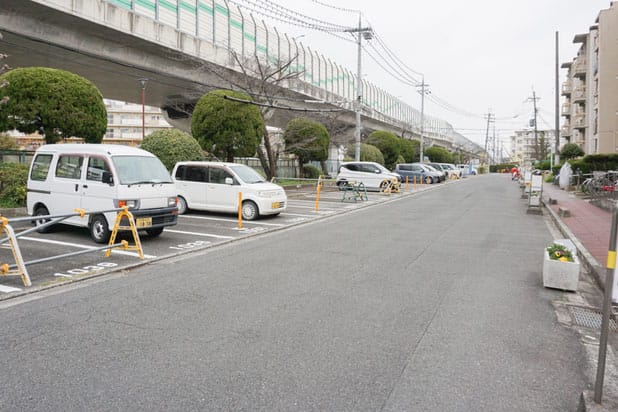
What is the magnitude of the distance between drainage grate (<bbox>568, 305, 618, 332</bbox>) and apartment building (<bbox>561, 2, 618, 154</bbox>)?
164 feet

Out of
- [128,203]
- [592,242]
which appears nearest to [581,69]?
[592,242]

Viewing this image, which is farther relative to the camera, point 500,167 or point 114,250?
point 500,167

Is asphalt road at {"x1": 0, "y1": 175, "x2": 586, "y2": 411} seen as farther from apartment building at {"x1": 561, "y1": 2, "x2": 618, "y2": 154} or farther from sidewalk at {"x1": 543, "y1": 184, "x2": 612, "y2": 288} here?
apartment building at {"x1": 561, "y1": 2, "x2": 618, "y2": 154}

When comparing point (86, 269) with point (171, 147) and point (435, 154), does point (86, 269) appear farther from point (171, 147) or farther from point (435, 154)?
point (435, 154)

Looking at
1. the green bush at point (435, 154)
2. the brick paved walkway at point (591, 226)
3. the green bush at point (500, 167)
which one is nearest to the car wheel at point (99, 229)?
the brick paved walkway at point (591, 226)

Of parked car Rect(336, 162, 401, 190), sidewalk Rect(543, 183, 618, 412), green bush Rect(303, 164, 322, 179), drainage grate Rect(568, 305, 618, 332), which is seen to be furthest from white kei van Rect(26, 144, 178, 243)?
green bush Rect(303, 164, 322, 179)

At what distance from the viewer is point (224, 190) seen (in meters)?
14.5

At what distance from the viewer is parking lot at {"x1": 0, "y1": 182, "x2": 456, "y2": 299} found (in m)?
7.30

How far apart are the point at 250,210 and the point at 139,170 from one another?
4.54 m

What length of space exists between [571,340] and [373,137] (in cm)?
4460

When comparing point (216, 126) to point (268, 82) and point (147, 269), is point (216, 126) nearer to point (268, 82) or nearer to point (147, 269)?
point (268, 82)

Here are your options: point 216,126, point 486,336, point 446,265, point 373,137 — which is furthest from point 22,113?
point 373,137

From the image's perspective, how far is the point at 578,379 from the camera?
391cm

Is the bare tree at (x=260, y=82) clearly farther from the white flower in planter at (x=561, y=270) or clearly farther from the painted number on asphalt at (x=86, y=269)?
the white flower in planter at (x=561, y=270)
